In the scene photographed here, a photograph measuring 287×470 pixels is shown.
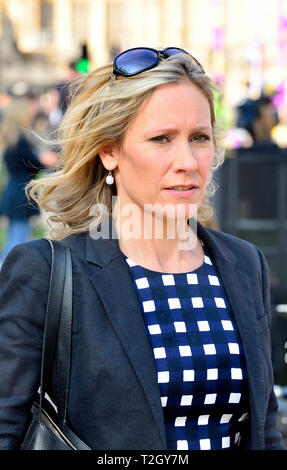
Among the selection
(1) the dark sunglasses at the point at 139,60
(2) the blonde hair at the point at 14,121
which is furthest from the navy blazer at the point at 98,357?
(2) the blonde hair at the point at 14,121

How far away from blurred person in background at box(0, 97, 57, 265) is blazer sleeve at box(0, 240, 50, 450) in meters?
6.27

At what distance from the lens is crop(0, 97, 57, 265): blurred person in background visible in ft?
28.3

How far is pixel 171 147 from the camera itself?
2.24m

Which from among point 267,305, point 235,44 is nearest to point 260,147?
point 267,305

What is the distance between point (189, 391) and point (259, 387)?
193 millimetres

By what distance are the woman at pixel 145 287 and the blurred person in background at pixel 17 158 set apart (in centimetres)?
598

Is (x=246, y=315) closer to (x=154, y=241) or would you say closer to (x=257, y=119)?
(x=154, y=241)

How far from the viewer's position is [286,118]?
13.4 meters

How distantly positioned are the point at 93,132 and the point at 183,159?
0.94 ft

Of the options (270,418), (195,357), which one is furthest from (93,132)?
(270,418)

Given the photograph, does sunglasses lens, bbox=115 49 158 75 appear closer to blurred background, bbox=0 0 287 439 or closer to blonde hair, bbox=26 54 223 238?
blonde hair, bbox=26 54 223 238

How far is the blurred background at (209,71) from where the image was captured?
7855 millimetres
